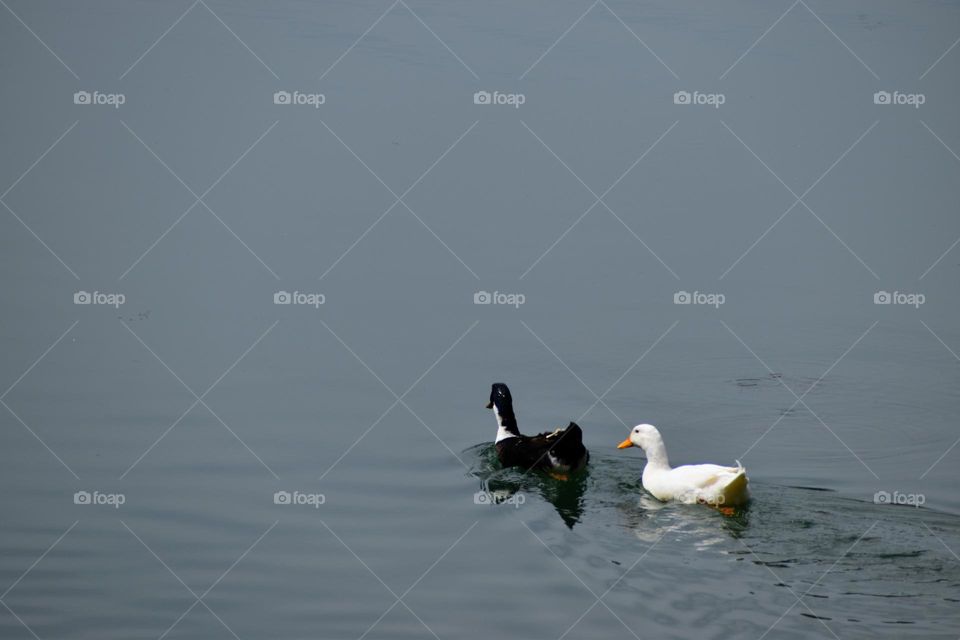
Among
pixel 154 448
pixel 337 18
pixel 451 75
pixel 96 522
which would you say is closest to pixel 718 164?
pixel 451 75

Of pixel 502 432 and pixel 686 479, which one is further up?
pixel 502 432

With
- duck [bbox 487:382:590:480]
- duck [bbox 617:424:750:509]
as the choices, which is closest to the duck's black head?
duck [bbox 487:382:590:480]

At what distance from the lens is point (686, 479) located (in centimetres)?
1132

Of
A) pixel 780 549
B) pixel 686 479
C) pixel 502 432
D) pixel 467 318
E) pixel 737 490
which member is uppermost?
pixel 467 318

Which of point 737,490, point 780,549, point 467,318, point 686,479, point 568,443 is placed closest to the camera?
point 780,549

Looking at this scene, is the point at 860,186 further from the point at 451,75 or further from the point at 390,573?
the point at 390,573

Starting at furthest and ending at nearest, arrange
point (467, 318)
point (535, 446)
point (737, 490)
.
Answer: point (467, 318), point (535, 446), point (737, 490)

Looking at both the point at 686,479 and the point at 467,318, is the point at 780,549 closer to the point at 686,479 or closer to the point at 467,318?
the point at 686,479

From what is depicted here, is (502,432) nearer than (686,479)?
No

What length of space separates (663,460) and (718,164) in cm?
845

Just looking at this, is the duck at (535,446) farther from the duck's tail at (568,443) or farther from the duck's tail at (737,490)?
the duck's tail at (737,490)

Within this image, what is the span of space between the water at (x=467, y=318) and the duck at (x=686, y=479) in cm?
22

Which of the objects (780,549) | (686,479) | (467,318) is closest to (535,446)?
(686,479)

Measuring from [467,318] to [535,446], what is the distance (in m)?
3.08
